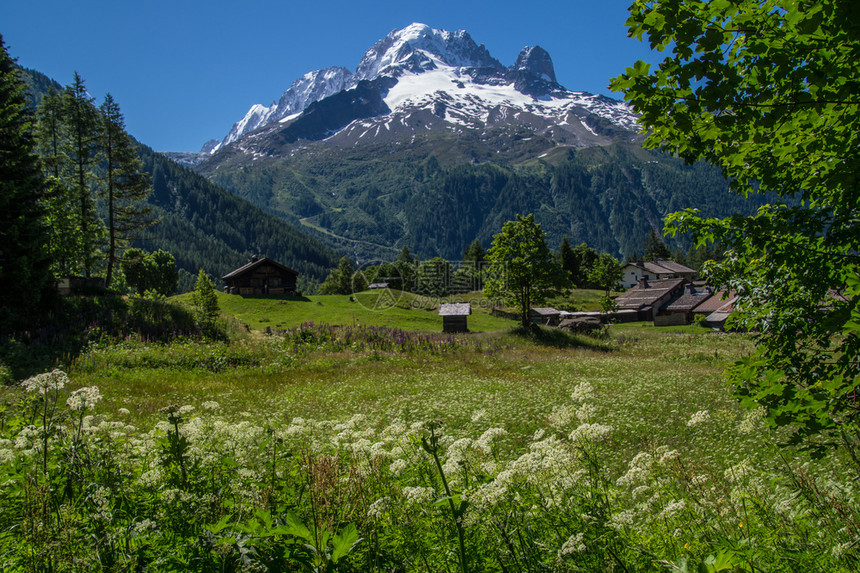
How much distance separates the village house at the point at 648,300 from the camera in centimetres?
7488

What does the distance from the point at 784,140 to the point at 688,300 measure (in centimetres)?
7684

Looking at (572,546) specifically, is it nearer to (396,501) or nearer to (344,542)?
(344,542)

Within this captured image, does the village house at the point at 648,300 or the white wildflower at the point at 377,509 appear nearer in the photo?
the white wildflower at the point at 377,509

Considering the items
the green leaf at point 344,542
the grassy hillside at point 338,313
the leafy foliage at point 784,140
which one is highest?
the leafy foliage at point 784,140

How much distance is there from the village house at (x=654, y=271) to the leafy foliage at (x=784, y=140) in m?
120

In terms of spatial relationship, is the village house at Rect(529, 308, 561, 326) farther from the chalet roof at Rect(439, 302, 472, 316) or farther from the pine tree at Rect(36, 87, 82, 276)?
the pine tree at Rect(36, 87, 82, 276)

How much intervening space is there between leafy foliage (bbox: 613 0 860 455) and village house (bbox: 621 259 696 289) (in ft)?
393

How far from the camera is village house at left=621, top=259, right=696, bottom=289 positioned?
4604 inches

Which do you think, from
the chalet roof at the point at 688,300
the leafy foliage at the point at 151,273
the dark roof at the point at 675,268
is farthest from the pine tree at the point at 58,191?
the dark roof at the point at 675,268

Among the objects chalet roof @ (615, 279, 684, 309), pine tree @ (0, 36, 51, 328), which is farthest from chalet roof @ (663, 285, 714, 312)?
pine tree @ (0, 36, 51, 328)

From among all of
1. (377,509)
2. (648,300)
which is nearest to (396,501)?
(377,509)

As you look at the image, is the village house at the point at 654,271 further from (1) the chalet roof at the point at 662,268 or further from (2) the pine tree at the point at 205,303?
(2) the pine tree at the point at 205,303

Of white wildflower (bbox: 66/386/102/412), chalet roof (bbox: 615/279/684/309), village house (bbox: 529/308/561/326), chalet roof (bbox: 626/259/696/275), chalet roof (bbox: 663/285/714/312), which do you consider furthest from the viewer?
chalet roof (bbox: 626/259/696/275)

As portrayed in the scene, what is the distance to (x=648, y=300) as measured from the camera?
75438mm
